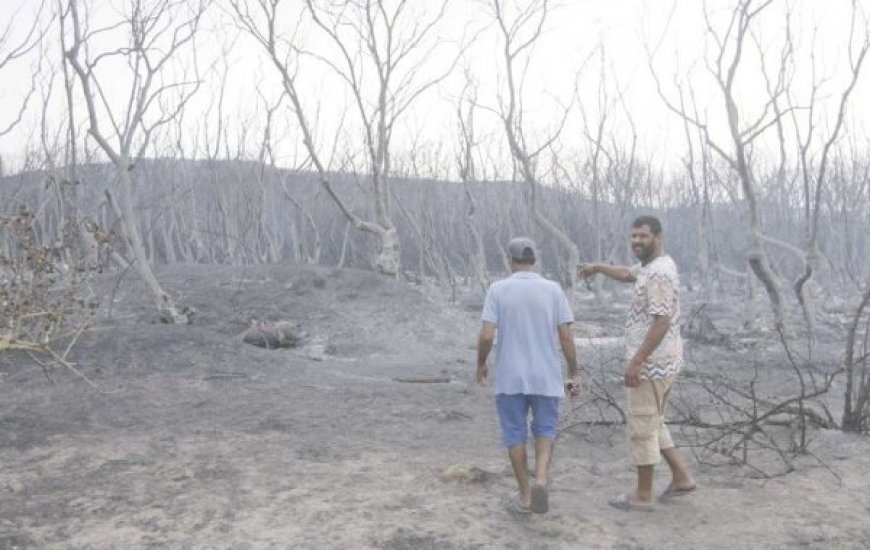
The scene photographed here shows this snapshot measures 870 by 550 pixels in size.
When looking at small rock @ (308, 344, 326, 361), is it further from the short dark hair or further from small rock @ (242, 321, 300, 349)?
the short dark hair

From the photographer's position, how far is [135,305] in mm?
12812

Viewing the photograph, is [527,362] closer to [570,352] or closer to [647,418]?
[570,352]

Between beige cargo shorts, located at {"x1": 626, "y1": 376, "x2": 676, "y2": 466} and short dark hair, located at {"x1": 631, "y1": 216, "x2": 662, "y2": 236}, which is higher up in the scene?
short dark hair, located at {"x1": 631, "y1": 216, "x2": 662, "y2": 236}

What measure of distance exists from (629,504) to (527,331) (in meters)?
1.01

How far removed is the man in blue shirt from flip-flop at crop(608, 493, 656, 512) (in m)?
0.42

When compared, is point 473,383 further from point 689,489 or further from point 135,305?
point 135,305

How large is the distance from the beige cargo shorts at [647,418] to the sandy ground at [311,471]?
1.05ft

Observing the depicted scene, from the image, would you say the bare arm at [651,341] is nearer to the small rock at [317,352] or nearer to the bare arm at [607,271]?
the bare arm at [607,271]

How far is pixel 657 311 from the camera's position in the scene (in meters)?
3.60

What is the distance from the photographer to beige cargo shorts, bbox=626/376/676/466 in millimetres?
3730

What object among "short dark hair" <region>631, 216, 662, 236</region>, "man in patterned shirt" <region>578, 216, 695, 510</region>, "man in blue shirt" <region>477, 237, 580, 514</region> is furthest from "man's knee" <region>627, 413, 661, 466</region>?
"short dark hair" <region>631, 216, 662, 236</region>

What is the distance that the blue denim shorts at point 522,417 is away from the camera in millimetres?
3785

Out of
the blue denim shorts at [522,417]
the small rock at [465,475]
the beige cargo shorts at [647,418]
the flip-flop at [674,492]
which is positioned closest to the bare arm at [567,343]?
the blue denim shorts at [522,417]

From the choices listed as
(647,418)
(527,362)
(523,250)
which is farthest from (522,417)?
(523,250)
